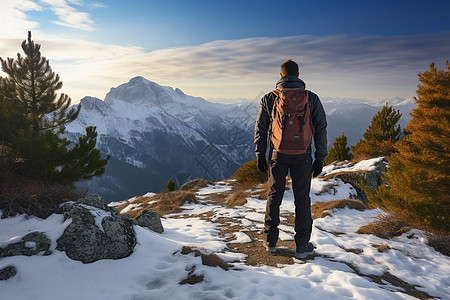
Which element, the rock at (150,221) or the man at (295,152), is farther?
the rock at (150,221)

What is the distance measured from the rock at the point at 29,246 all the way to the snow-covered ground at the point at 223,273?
0.11 m

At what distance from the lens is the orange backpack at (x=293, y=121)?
3.57 meters

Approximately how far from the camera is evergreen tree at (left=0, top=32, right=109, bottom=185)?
20.4 ft

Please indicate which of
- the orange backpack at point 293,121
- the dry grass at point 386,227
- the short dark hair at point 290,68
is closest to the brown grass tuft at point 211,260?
the orange backpack at point 293,121

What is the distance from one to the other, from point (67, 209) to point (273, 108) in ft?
12.0

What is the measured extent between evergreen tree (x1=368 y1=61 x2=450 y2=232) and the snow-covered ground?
546mm

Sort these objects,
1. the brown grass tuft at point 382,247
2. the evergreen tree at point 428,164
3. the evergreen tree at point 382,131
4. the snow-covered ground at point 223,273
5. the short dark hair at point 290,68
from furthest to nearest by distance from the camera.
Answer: the evergreen tree at point 382,131 → the evergreen tree at point 428,164 → the brown grass tuft at point 382,247 → the short dark hair at point 290,68 → the snow-covered ground at point 223,273

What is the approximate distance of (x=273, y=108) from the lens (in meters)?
3.79

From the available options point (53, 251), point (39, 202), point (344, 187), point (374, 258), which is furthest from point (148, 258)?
point (344, 187)

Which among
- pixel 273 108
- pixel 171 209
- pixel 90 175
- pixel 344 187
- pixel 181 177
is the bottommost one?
pixel 181 177

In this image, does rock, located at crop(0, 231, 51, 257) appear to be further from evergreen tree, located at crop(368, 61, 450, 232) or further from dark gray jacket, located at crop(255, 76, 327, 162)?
evergreen tree, located at crop(368, 61, 450, 232)

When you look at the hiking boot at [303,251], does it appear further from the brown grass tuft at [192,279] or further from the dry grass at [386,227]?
the dry grass at [386,227]

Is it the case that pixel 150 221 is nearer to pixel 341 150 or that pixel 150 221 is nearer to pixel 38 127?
pixel 38 127

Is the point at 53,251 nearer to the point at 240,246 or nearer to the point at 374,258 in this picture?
the point at 240,246
